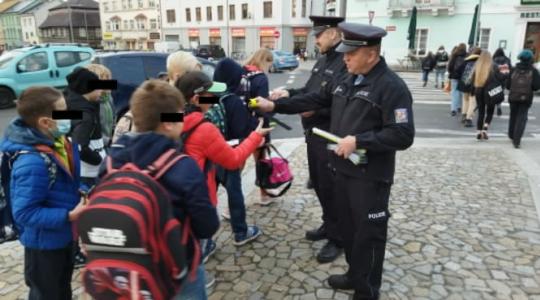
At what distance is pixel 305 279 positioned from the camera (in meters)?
3.32

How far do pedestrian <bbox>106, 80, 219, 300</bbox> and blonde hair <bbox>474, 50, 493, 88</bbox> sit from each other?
762cm

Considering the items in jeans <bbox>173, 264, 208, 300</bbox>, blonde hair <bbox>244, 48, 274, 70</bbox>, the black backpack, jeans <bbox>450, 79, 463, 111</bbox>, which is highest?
blonde hair <bbox>244, 48, 274, 70</bbox>

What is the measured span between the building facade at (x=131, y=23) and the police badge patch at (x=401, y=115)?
59.8 m

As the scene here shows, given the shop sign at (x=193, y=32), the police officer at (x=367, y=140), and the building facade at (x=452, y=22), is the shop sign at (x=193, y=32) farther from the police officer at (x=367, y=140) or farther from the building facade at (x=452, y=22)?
the police officer at (x=367, y=140)

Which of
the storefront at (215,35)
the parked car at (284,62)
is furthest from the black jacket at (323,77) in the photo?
the storefront at (215,35)

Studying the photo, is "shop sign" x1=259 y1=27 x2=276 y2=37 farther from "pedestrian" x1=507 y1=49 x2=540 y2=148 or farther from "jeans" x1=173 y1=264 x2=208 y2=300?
"jeans" x1=173 y1=264 x2=208 y2=300

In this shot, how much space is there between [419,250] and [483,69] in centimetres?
548

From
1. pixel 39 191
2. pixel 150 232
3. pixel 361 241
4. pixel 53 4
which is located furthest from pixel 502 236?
pixel 53 4

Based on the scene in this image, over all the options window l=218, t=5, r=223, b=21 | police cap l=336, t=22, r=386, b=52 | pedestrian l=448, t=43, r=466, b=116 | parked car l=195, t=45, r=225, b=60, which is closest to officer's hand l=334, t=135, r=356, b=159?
police cap l=336, t=22, r=386, b=52

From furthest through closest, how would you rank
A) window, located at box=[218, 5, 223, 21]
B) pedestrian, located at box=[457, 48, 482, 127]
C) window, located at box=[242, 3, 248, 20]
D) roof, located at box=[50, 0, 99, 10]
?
roof, located at box=[50, 0, 99, 10]
window, located at box=[218, 5, 223, 21]
window, located at box=[242, 3, 248, 20]
pedestrian, located at box=[457, 48, 482, 127]

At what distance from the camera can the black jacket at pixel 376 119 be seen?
8.27 feet

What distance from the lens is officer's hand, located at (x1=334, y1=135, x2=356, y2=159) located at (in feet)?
8.39

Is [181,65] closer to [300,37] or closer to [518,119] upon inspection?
[518,119]

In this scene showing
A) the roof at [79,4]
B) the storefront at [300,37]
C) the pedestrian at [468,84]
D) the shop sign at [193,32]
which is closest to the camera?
the pedestrian at [468,84]
